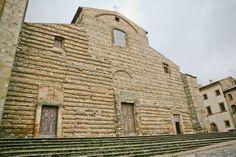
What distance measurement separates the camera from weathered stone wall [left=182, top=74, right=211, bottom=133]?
14.2 metres

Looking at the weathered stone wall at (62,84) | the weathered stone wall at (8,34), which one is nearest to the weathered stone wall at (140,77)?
the weathered stone wall at (62,84)

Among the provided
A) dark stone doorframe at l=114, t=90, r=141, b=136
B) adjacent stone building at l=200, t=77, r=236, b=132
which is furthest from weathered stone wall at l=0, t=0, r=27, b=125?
adjacent stone building at l=200, t=77, r=236, b=132

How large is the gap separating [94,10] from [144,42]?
4746 millimetres

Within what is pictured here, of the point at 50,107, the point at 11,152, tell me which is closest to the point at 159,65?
the point at 50,107

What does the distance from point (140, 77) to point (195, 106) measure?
5353mm

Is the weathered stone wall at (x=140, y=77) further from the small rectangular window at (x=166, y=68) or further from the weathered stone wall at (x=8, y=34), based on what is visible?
the weathered stone wall at (x=8, y=34)

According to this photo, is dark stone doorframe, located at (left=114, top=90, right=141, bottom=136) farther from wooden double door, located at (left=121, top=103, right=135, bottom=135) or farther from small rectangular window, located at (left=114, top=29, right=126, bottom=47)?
small rectangular window, located at (left=114, top=29, right=126, bottom=47)

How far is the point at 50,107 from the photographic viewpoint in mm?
8711

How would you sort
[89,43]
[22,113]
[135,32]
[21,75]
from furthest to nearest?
1. [135,32]
2. [89,43]
3. [21,75]
4. [22,113]

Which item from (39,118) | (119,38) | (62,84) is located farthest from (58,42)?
(119,38)

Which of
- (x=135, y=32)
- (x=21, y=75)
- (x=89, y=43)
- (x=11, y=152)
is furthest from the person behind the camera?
(x=135, y=32)

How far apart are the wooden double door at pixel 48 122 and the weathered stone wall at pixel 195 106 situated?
414 inches

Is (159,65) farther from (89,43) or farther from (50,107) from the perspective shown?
(50,107)

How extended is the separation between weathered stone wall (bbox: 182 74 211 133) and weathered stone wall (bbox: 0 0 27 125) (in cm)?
1287
